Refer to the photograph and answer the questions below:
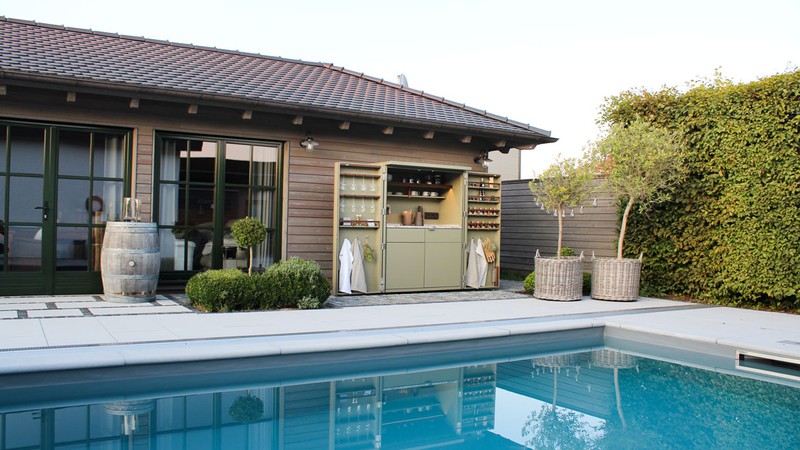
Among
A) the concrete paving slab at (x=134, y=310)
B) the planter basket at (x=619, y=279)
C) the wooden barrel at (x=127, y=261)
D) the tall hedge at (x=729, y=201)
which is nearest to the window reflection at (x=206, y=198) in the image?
the wooden barrel at (x=127, y=261)

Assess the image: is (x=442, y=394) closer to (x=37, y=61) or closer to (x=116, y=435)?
(x=116, y=435)

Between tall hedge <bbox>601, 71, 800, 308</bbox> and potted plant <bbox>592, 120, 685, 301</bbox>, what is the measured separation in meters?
0.35

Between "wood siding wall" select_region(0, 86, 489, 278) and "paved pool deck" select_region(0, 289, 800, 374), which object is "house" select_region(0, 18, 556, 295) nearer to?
"wood siding wall" select_region(0, 86, 489, 278)

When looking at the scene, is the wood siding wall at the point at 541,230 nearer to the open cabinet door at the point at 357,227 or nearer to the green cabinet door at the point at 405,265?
the green cabinet door at the point at 405,265

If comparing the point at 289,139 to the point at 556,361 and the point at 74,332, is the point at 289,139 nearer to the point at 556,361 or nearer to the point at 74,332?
the point at 74,332

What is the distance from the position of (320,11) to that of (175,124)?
207 inches

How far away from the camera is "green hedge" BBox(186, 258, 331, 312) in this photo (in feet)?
21.4

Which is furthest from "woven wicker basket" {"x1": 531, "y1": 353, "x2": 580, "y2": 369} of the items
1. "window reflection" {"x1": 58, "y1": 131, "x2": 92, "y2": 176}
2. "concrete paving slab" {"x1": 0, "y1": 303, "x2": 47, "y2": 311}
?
"window reflection" {"x1": 58, "y1": 131, "x2": 92, "y2": 176}

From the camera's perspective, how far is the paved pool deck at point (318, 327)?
443cm

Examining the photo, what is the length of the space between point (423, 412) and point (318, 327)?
5.30 feet

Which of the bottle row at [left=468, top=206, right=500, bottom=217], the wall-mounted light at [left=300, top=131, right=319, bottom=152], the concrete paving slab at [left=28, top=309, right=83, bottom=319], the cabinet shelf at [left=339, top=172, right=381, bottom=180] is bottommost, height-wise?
the concrete paving slab at [left=28, top=309, right=83, bottom=319]

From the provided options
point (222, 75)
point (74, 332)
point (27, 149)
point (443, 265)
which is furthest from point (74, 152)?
point (443, 265)

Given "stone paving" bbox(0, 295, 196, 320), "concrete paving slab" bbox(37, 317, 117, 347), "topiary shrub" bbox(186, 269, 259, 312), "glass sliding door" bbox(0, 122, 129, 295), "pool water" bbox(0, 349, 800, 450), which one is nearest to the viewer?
"pool water" bbox(0, 349, 800, 450)

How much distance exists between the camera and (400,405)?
14.4 feet
